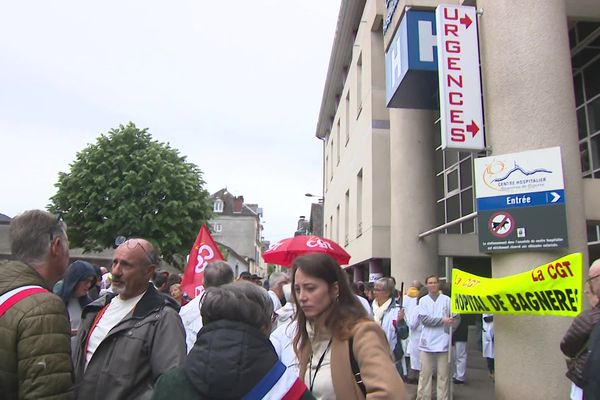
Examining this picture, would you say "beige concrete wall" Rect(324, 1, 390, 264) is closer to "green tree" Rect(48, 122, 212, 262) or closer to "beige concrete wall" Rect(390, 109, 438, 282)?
"beige concrete wall" Rect(390, 109, 438, 282)

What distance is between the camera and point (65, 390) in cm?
223

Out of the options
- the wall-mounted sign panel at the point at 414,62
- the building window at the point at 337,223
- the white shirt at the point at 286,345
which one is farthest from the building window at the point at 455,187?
the white shirt at the point at 286,345

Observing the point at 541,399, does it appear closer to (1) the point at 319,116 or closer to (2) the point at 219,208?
(1) the point at 319,116

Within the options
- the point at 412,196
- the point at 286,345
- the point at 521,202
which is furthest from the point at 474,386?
the point at 286,345

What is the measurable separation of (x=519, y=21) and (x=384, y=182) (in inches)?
358

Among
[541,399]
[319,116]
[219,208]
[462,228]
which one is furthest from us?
[219,208]

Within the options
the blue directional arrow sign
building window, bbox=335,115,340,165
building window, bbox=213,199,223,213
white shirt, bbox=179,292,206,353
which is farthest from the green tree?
building window, bbox=213,199,223,213

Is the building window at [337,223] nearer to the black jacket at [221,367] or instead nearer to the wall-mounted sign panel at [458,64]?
the wall-mounted sign panel at [458,64]

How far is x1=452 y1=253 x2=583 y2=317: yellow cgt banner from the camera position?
527 cm

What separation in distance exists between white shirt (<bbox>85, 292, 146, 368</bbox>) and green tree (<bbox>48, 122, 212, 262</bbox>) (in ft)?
80.7

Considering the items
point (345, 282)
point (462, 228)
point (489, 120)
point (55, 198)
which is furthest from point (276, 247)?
point (55, 198)

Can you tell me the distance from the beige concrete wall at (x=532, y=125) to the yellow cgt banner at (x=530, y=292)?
96cm

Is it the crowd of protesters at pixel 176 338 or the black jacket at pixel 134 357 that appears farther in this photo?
the black jacket at pixel 134 357

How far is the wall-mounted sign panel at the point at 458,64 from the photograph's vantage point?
335 inches
